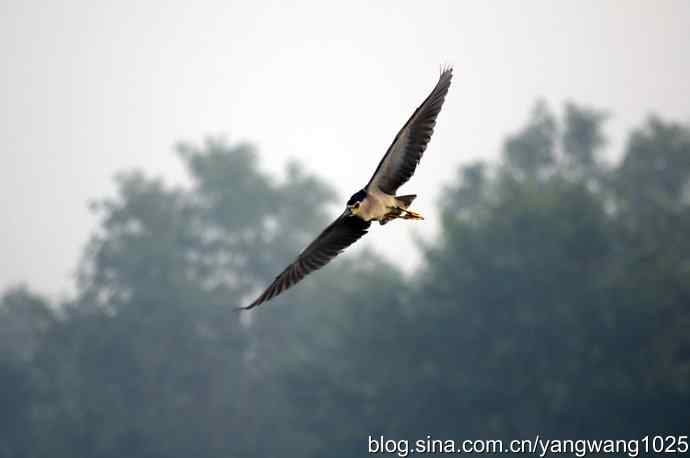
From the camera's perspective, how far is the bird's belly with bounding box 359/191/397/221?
11.7 meters

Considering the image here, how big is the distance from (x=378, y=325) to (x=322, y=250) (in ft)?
107

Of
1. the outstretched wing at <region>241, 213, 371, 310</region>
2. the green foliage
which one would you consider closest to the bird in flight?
the outstretched wing at <region>241, 213, 371, 310</region>

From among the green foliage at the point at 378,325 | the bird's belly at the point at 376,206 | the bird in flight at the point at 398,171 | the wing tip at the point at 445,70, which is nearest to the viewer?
the bird in flight at the point at 398,171

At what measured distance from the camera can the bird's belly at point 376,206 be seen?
11.7 metres

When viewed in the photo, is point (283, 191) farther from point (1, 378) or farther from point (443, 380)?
point (443, 380)

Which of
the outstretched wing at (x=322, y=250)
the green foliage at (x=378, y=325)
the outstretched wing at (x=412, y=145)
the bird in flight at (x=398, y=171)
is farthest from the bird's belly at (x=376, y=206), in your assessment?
the green foliage at (x=378, y=325)

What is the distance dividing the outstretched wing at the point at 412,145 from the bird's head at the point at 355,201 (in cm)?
9

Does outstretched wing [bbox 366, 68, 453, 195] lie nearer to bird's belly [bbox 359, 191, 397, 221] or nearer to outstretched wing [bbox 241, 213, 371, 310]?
bird's belly [bbox 359, 191, 397, 221]

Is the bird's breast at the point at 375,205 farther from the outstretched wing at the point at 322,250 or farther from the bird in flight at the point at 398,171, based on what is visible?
the outstretched wing at the point at 322,250

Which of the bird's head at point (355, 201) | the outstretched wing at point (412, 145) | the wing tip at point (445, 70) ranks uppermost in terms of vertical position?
the wing tip at point (445, 70)

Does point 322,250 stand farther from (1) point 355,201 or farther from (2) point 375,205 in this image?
(1) point 355,201

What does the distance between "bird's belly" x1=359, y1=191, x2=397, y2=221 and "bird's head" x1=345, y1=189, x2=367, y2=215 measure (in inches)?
2.8

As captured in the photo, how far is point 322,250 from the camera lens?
13.1 metres

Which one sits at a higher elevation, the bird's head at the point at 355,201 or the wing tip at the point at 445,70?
the wing tip at the point at 445,70
